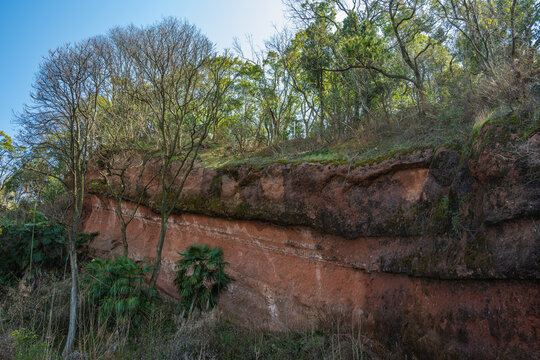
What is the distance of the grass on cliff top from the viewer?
7.40m

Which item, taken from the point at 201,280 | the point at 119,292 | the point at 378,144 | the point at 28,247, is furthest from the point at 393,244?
the point at 28,247

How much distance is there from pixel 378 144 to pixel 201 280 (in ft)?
21.5

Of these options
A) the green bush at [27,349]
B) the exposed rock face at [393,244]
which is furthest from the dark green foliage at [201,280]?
the green bush at [27,349]

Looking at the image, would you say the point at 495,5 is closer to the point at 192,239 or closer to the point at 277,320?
the point at 277,320

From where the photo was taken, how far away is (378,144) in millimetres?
9211

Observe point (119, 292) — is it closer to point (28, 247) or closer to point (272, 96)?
point (28, 247)

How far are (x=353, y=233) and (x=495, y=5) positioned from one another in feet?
30.6

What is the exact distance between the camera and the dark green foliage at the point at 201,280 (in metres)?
8.44

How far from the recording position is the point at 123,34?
12.0m

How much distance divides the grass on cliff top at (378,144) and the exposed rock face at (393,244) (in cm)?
28

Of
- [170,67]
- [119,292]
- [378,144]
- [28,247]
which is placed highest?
[170,67]

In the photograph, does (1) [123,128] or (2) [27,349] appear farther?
(1) [123,128]

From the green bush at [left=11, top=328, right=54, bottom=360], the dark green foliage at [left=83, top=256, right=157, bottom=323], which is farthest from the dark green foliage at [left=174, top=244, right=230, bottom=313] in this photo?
the green bush at [left=11, top=328, right=54, bottom=360]

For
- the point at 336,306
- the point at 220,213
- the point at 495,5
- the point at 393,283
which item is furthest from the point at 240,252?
the point at 495,5
